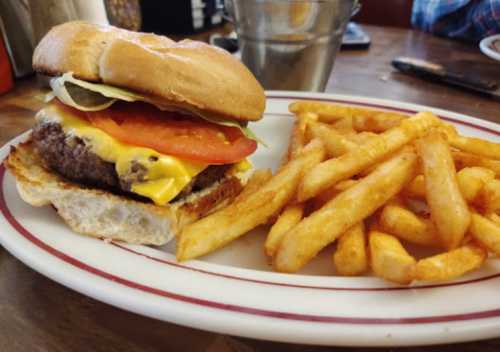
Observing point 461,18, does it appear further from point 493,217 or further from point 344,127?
point 493,217

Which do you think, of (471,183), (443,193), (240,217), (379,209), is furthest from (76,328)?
(471,183)

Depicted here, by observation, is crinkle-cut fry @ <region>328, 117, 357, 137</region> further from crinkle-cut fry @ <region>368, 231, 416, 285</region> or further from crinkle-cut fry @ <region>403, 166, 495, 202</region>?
crinkle-cut fry @ <region>368, 231, 416, 285</region>

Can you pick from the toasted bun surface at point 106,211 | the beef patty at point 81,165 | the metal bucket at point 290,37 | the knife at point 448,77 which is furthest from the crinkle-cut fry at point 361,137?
the knife at point 448,77

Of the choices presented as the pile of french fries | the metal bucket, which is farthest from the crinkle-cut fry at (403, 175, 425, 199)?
the metal bucket

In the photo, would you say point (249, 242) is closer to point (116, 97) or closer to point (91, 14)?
point (116, 97)

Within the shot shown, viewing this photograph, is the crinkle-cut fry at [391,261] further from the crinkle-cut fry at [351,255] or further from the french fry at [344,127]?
the french fry at [344,127]

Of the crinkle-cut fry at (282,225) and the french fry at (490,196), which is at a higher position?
the french fry at (490,196)

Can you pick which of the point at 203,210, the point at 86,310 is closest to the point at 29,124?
the point at 203,210
